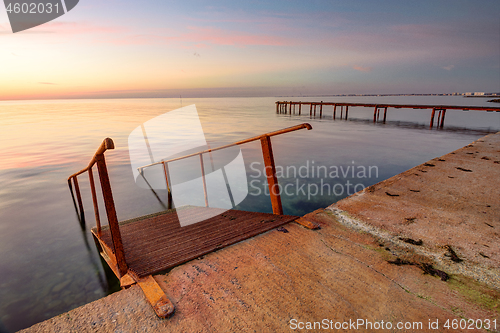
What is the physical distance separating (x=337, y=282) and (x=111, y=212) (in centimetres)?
229

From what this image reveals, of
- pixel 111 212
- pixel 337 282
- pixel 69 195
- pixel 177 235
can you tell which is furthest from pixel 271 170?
pixel 69 195

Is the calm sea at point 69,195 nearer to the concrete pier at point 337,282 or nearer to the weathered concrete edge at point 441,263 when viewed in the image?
the concrete pier at point 337,282

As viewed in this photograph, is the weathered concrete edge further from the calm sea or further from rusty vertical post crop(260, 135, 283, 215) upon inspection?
the calm sea

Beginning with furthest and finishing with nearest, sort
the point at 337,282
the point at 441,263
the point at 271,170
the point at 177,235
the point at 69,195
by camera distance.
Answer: the point at 69,195
the point at 271,170
the point at 177,235
the point at 441,263
the point at 337,282

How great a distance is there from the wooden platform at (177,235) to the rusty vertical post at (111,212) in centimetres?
18

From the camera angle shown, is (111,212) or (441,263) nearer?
(111,212)

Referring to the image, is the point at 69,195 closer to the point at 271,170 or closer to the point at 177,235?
the point at 177,235

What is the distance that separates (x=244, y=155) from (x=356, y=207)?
38.5ft

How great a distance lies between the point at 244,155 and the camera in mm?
15391

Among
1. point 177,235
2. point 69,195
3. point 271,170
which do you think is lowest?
point 69,195

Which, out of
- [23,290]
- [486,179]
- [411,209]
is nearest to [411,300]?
[411,209]

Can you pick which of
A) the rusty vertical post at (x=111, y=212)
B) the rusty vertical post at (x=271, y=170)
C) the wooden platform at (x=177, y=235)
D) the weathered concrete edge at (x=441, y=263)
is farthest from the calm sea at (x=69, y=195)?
the weathered concrete edge at (x=441, y=263)

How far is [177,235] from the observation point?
12.1 feet

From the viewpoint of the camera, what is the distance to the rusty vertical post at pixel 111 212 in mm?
2232
